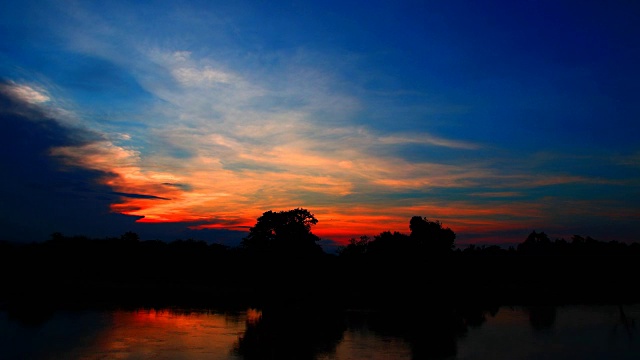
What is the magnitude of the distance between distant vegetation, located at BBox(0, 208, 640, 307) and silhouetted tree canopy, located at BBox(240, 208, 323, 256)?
0.16 m

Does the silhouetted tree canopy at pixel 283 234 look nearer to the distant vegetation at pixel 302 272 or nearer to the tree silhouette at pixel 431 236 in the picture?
the distant vegetation at pixel 302 272

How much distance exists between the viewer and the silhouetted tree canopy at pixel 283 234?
66812 millimetres

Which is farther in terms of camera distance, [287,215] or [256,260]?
[287,215]

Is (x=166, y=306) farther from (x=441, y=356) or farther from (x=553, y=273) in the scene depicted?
(x=553, y=273)

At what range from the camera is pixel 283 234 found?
2675 inches

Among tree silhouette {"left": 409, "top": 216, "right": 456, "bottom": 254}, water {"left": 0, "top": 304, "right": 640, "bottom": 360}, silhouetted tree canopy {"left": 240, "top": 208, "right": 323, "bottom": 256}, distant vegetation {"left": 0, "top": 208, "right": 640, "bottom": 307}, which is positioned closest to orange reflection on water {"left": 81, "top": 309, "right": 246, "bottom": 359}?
water {"left": 0, "top": 304, "right": 640, "bottom": 360}

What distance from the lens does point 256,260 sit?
2539 inches

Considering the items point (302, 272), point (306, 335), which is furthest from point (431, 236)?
point (306, 335)

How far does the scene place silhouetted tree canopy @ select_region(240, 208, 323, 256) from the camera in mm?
66812

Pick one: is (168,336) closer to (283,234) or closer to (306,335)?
(306,335)

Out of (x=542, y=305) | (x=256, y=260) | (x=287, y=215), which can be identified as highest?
(x=287, y=215)

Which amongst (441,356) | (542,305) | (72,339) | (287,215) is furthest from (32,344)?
(542,305)

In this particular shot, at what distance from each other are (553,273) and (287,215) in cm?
4723

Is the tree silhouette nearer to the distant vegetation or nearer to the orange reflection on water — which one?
the distant vegetation
